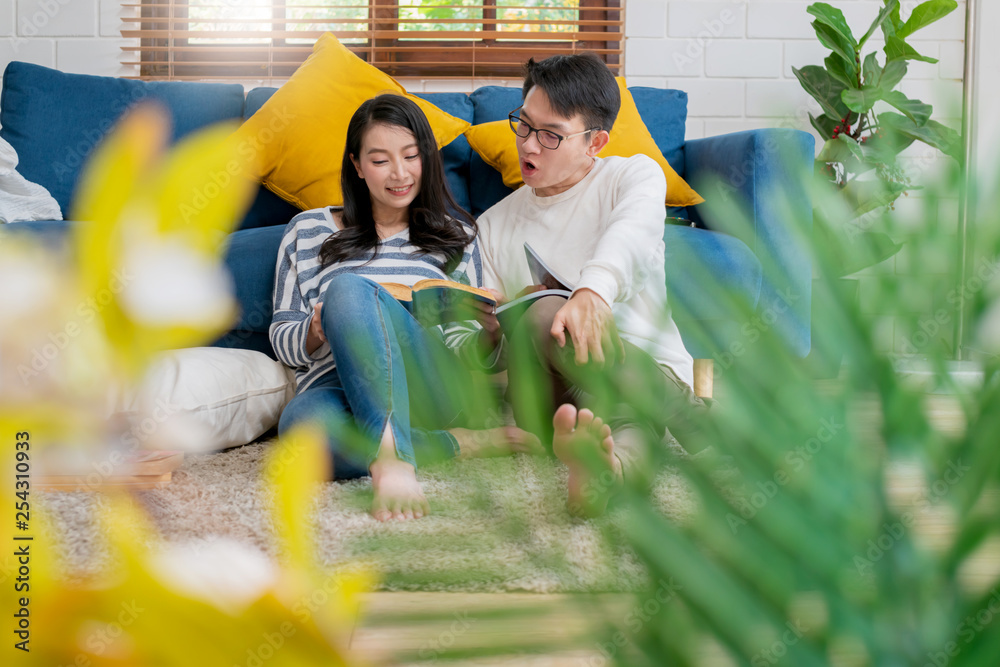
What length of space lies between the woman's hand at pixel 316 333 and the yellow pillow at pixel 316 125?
2.13 feet

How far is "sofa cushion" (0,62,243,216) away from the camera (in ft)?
6.88

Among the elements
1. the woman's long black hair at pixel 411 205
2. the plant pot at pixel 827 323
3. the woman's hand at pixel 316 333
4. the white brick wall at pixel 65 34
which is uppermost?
the white brick wall at pixel 65 34

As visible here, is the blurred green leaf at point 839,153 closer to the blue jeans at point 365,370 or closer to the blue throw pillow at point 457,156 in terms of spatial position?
the blue throw pillow at point 457,156

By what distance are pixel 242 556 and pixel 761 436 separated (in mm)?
73

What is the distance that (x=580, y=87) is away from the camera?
1511mm

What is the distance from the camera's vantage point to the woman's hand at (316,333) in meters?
1.40

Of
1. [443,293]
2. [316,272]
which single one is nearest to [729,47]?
[316,272]

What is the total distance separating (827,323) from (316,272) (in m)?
1.59

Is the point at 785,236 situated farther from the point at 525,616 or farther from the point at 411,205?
the point at 411,205

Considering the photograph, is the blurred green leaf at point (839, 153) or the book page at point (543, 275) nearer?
the book page at point (543, 275)

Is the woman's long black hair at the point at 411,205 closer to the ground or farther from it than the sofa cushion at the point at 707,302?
farther from it

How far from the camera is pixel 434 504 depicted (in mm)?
Answer: 140

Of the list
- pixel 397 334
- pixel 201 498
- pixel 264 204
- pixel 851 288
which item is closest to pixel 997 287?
pixel 851 288

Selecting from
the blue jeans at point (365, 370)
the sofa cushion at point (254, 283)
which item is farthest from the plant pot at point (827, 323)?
the sofa cushion at point (254, 283)
